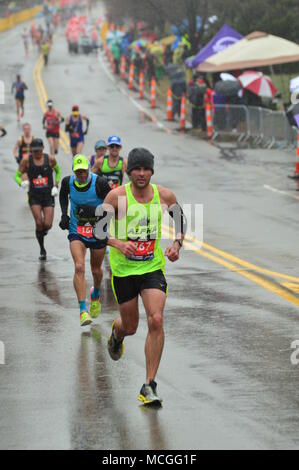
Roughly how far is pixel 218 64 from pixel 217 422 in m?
27.4

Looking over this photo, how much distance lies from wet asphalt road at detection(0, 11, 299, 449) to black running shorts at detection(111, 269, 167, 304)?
792 millimetres

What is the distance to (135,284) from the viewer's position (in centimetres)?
911

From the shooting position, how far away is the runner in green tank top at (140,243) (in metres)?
8.85

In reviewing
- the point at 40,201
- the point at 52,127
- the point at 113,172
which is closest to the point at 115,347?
the point at 113,172

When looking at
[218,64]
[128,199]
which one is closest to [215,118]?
[218,64]

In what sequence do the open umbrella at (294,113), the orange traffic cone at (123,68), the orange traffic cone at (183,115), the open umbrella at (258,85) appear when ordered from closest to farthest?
the open umbrella at (294,113), the open umbrella at (258,85), the orange traffic cone at (183,115), the orange traffic cone at (123,68)

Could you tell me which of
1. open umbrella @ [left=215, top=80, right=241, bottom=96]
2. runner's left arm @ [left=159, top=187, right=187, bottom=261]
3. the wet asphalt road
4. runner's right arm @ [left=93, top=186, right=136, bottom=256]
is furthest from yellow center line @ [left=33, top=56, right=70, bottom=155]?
runner's right arm @ [left=93, top=186, right=136, bottom=256]

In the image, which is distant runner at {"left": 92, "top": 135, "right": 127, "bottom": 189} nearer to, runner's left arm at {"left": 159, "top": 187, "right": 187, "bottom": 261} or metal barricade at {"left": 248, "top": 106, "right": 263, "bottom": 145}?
runner's left arm at {"left": 159, "top": 187, "right": 187, "bottom": 261}

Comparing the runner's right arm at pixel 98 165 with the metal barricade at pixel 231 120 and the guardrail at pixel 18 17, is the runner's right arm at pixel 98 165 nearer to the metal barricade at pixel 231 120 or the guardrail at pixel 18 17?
the metal barricade at pixel 231 120

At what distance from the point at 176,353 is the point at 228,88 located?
24189mm

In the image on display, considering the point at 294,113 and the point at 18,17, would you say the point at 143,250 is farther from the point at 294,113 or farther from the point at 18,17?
the point at 18,17

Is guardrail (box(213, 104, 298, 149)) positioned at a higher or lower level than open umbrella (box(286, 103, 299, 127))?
lower

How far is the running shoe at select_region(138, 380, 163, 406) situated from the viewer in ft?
28.0

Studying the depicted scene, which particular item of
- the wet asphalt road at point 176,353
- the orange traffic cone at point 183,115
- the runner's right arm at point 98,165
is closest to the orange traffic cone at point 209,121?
the orange traffic cone at point 183,115
